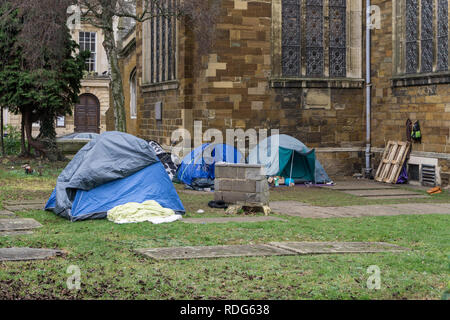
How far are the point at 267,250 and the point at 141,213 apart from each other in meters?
3.67

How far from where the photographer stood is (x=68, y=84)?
87.8 ft

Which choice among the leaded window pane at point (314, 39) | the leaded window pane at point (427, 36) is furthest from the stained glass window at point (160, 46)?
the leaded window pane at point (427, 36)

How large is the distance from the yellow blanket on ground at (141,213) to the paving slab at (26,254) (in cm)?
312

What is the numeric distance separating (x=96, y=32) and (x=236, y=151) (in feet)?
109

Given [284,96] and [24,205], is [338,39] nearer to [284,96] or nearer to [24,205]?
[284,96]

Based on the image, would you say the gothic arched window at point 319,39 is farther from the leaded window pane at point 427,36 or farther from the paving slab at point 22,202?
the paving slab at point 22,202

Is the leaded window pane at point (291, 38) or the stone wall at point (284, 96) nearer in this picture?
the stone wall at point (284, 96)

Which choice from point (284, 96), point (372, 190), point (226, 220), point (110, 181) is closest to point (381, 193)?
point (372, 190)

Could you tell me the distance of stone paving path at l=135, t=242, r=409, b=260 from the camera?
28.7ft

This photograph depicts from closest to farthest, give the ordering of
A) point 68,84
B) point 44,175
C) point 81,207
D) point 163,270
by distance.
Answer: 1. point 163,270
2. point 81,207
3. point 44,175
4. point 68,84

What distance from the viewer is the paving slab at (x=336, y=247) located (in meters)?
9.20

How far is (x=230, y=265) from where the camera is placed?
8.12 meters
